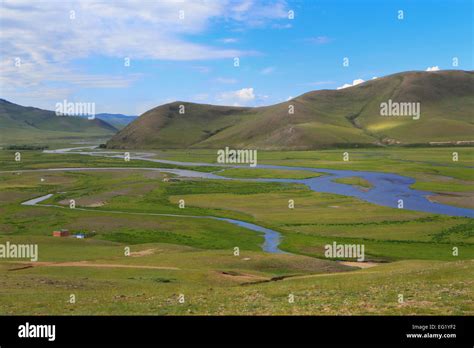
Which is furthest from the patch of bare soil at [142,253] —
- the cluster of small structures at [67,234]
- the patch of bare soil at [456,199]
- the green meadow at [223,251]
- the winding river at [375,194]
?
the patch of bare soil at [456,199]

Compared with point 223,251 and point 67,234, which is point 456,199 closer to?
point 223,251

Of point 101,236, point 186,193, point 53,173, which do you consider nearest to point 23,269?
point 101,236

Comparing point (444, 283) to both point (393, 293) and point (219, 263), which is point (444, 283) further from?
point (219, 263)

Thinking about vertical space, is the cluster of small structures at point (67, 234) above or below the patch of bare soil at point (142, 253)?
above

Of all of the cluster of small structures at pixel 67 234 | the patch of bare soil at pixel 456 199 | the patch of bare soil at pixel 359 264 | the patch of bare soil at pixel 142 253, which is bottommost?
the patch of bare soil at pixel 359 264

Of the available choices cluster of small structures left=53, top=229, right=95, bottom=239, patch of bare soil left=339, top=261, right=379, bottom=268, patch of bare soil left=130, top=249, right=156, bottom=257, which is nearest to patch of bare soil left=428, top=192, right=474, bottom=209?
patch of bare soil left=339, top=261, right=379, bottom=268

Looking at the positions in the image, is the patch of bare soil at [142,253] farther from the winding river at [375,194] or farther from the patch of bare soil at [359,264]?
the patch of bare soil at [359,264]

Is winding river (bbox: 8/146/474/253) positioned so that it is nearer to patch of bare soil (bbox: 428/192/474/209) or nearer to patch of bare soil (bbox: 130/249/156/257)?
patch of bare soil (bbox: 428/192/474/209)
